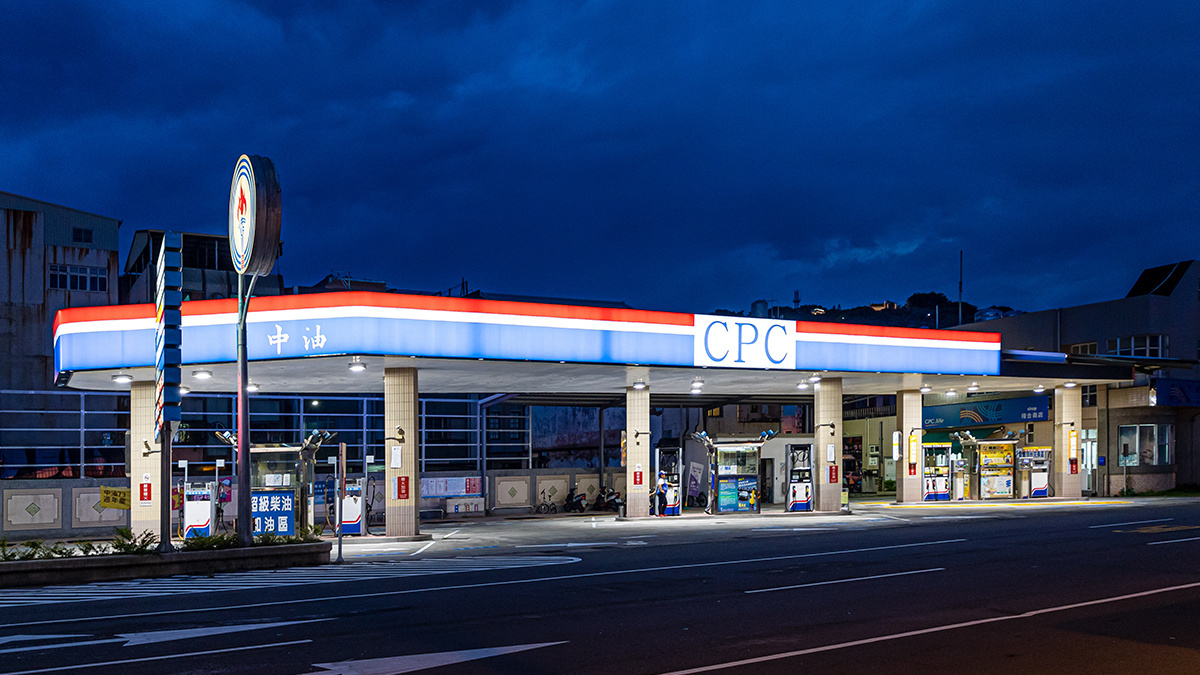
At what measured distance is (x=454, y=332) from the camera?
2558 centimetres

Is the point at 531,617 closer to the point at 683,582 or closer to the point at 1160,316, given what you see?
the point at 683,582

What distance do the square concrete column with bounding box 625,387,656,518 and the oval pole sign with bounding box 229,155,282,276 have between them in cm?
1615

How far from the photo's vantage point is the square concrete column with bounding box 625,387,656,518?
3412 cm

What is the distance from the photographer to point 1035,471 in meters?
44.2

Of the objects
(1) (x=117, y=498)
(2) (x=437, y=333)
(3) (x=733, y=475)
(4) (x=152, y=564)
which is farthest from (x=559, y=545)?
(3) (x=733, y=475)

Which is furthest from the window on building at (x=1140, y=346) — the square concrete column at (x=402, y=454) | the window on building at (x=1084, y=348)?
the square concrete column at (x=402, y=454)

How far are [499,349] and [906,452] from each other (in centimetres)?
2168

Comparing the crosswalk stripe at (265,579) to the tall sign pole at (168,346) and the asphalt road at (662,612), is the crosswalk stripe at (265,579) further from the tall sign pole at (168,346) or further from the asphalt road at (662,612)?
the tall sign pole at (168,346)

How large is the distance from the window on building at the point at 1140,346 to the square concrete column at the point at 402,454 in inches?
1411

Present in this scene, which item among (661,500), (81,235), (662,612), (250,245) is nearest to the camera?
(662,612)

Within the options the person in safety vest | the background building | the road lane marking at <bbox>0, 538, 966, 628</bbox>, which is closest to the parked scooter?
the person in safety vest

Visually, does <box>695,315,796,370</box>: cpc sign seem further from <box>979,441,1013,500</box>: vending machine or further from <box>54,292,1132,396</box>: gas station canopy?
<box>979,441,1013,500</box>: vending machine

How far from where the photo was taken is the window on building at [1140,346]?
46.5 metres

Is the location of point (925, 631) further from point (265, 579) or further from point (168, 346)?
point (168, 346)
